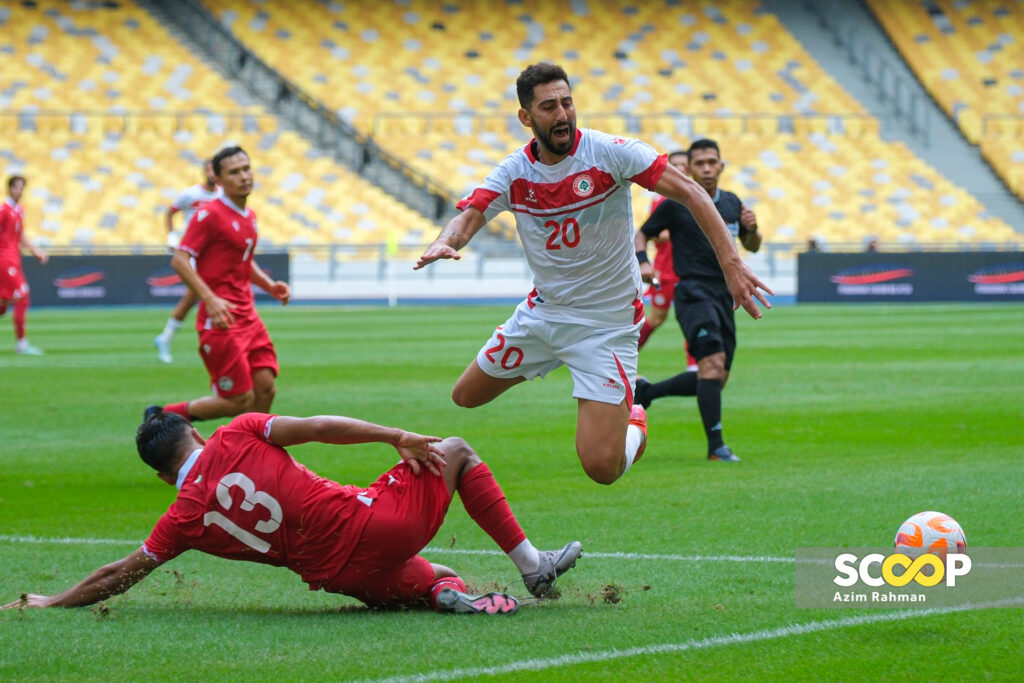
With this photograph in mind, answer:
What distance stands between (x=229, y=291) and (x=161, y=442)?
4.50 m

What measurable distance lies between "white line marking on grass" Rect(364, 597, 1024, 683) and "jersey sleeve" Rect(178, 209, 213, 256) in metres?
5.68

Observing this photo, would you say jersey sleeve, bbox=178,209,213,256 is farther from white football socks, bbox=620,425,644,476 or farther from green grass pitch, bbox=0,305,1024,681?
white football socks, bbox=620,425,644,476

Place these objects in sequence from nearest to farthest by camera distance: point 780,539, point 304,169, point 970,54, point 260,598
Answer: point 260,598
point 780,539
point 304,169
point 970,54

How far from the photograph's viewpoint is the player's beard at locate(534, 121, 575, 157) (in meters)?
6.12

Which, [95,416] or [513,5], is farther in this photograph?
[513,5]

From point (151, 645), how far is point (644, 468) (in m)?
5.09

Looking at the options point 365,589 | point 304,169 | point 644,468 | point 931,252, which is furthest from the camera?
point 304,169

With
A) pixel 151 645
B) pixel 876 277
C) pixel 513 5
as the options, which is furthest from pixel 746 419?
pixel 513 5

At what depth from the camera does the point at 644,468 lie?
950cm

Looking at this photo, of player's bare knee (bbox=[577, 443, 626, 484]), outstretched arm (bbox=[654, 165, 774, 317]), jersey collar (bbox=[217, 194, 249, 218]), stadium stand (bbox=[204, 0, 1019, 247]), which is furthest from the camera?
stadium stand (bbox=[204, 0, 1019, 247])

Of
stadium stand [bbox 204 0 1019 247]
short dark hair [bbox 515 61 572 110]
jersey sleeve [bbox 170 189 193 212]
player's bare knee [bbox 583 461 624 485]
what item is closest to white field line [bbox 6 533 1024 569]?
player's bare knee [bbox 583 461 624 485]

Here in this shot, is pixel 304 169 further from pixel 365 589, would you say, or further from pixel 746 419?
pixel 365 589

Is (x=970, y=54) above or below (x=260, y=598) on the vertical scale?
above

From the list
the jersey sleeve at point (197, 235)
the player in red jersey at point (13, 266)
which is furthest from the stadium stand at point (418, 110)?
the jersey sleeve at point (197, 235)
